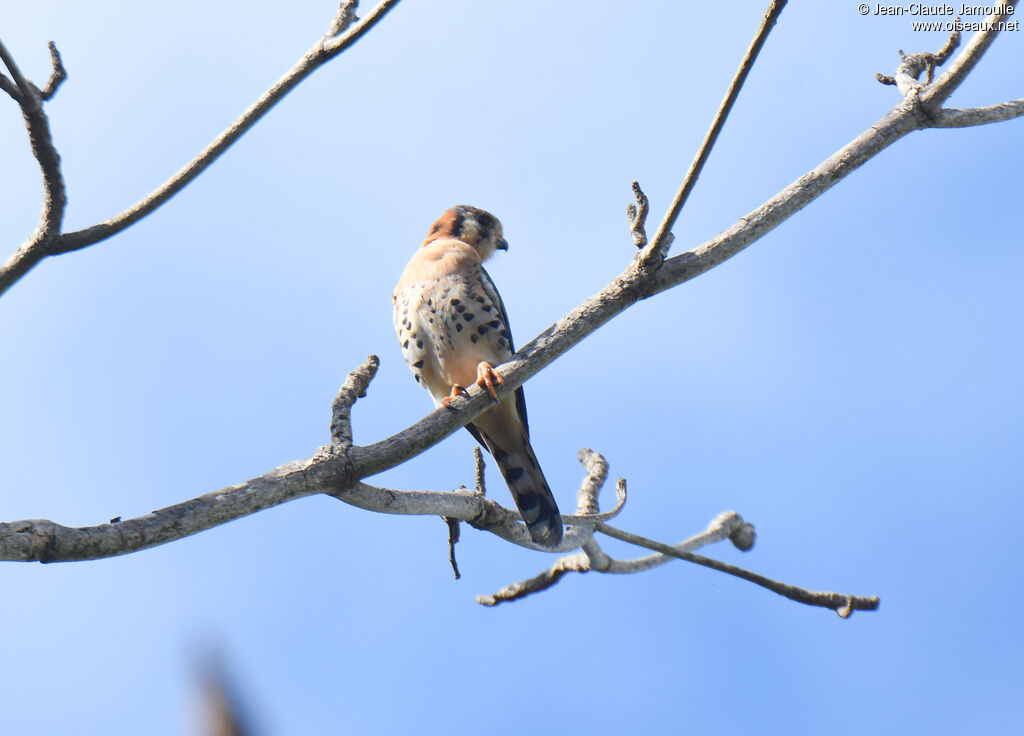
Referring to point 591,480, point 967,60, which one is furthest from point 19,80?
point 591,480

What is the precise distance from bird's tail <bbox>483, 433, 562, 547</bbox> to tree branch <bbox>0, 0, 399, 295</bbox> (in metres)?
2.13

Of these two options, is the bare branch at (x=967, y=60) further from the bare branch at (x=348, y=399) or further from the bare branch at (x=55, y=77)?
the bare branch at (x=55, y=77)

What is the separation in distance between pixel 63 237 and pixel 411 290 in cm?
245

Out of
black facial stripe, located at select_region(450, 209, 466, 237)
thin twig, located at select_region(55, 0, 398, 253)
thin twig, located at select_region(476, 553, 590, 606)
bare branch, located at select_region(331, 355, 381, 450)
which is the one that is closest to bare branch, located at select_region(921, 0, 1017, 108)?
thin twig, located at select_region(55, 0, 398, 253)

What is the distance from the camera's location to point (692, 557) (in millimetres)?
4023

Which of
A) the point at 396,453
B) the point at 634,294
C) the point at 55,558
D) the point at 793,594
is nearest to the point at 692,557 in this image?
the point at 793,594

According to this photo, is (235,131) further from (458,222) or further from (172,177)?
(458,222)

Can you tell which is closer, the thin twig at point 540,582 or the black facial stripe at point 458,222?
the thin twig at point 540,582

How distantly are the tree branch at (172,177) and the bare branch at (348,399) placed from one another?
83 centimetres

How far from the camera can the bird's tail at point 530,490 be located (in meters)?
4.21

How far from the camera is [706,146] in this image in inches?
110

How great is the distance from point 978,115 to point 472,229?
3223 millimetres

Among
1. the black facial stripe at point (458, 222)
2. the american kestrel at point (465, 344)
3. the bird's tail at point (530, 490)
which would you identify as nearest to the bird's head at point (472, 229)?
the black facial stripe at point (458, 222)

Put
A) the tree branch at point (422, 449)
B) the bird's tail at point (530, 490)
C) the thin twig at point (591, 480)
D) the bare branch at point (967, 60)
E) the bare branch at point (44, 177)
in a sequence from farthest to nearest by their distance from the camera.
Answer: the thin twig at point (591, 480) → the bird's tail at point (530, 490) → the bare branch at point (967, 60) → the bare branch at point (44, 177) → the tree branch at point (422, 449)
